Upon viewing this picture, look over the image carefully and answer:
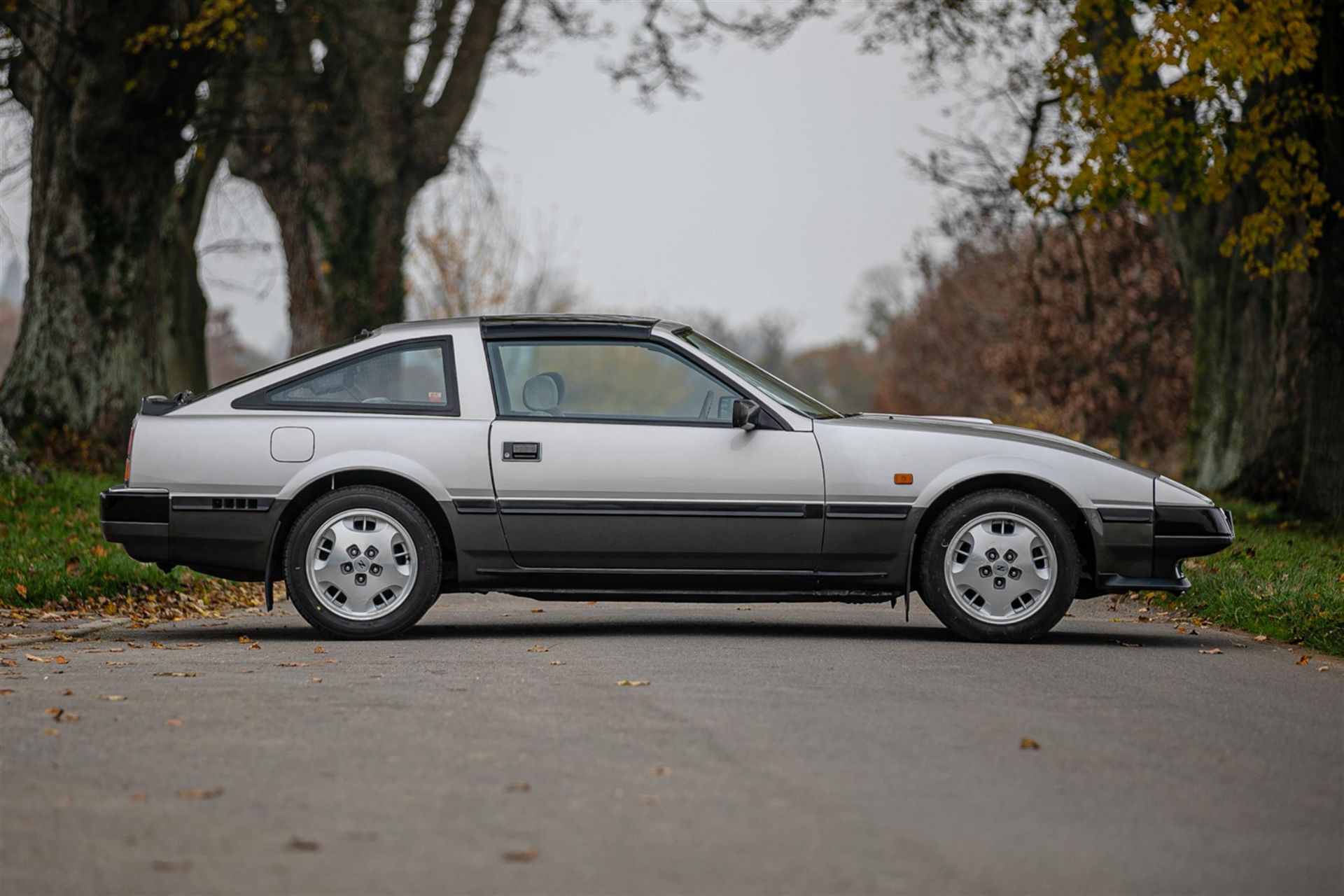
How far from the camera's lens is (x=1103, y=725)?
6.23 meters

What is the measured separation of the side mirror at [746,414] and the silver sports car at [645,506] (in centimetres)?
2

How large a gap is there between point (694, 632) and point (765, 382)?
1425 mm

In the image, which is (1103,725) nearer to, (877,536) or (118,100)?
(877,536)

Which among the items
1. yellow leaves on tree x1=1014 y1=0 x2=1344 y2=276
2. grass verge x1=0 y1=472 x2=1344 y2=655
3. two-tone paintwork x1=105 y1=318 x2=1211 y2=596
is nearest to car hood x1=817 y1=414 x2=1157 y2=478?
two-tone paintwork x1=105 y1=318 x2=1211 y2=596

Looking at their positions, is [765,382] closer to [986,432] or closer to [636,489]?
[636,489]

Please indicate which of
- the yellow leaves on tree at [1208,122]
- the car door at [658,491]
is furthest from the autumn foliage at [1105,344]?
the car door at [658,491]

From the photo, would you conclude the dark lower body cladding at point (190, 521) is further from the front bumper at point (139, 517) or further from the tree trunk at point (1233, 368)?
the tree trunk at point (1233, 368)

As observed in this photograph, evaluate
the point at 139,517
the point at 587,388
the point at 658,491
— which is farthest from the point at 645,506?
the point at 139,517

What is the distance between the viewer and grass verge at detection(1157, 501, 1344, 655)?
9.13 m

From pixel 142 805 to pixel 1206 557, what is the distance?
9464mm

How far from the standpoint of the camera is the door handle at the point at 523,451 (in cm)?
880

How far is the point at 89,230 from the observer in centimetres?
1773

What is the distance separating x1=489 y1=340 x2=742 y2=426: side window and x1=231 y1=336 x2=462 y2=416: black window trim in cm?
22

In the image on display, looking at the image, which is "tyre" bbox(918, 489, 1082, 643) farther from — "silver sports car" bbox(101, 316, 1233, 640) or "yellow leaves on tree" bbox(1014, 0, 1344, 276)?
"yellow leaves on tree" bbox(1014, 0, 1344, 276)
